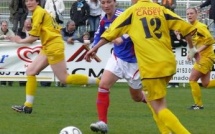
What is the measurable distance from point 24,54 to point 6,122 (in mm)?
9547

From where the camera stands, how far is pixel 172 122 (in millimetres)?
8312

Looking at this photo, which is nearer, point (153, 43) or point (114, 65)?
point (153, 43)

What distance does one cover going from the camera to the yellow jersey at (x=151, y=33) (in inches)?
334

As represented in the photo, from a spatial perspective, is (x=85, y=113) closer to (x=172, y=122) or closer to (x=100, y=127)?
(x=100, y=127)

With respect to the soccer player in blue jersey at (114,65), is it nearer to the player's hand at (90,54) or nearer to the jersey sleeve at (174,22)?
the player's hand at (90,54)

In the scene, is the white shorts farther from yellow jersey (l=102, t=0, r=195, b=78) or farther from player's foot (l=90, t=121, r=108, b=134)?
yellow jersey (l=102, t=0, r=195, b=78)

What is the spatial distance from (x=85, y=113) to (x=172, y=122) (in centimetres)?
493

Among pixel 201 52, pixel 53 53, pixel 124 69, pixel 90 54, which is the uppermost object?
pixel 90 54

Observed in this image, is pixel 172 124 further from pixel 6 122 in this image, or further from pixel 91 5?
pixel 91 5

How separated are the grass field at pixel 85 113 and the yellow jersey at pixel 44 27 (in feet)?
4.46

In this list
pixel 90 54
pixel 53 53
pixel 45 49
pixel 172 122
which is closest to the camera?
pixel 172 122

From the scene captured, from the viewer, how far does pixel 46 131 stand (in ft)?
34.1

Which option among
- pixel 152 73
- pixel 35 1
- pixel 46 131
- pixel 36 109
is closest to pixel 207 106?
pixel 36 109

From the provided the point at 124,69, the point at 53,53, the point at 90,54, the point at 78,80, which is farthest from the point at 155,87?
the point at 78,80
